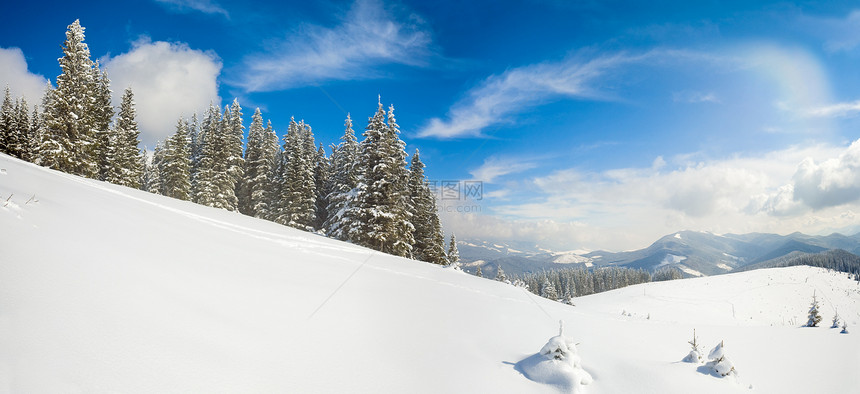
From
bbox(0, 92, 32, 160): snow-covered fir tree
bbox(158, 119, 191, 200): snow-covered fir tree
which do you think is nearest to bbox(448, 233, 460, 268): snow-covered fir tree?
bbox(158, 119, 191, 200): snow-covered fir tree

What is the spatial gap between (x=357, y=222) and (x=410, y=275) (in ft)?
49.5

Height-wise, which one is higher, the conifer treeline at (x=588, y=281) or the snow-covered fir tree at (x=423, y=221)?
the snow-covered fir tree at (x=423, y=221)

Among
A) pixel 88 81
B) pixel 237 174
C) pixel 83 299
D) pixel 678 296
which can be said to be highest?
pixel 88 81

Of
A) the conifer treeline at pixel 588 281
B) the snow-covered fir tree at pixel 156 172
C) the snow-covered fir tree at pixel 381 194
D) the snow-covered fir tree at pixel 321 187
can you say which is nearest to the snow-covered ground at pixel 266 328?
the snow-covered fir tree at pixel 381 194

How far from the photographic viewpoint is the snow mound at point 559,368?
15.7 ft

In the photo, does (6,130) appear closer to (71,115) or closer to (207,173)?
(71,115)

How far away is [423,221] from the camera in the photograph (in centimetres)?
3331

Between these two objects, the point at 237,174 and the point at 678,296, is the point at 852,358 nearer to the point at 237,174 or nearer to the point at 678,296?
the point at 237,174

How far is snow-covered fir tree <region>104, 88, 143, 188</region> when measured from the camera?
32.7 meters

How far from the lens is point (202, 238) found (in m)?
7.70

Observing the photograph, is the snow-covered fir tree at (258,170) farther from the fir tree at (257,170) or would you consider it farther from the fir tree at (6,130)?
the fir tree at (6,130)

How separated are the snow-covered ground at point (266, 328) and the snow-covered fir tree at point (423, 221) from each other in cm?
2256

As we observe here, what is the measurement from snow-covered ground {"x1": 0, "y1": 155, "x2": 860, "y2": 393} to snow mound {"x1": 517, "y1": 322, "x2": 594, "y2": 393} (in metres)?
0.19

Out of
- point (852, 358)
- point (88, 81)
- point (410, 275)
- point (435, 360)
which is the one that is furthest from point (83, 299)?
point (88, 81)
